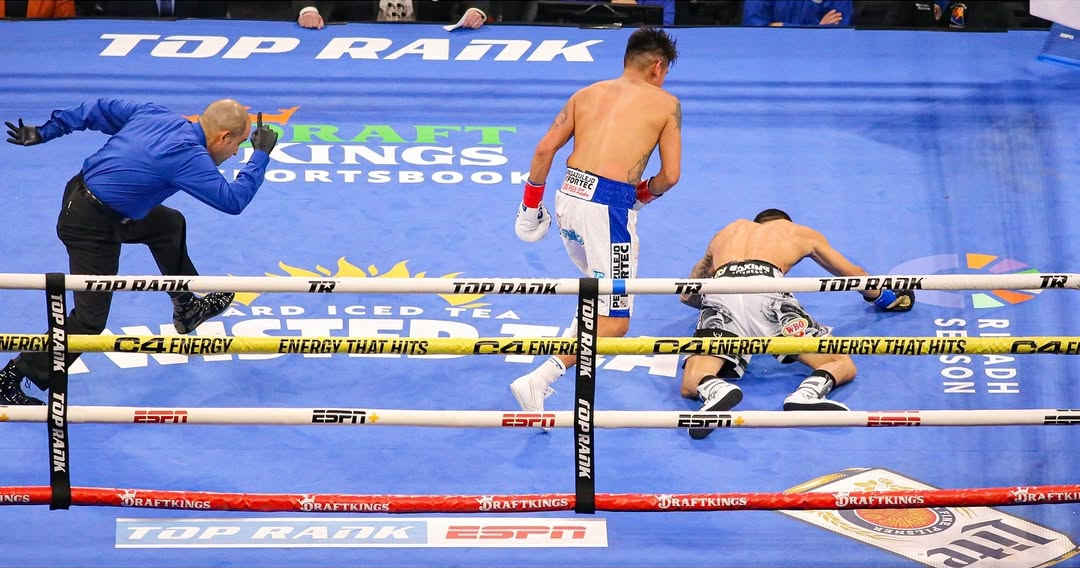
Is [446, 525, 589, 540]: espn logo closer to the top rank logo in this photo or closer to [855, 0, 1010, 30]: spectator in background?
the top rank logo

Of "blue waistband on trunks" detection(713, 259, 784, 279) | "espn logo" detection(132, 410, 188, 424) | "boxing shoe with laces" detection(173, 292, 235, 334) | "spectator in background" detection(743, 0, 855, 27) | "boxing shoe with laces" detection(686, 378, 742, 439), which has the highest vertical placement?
"spectator in background" detection(743, 0, 855, 27)

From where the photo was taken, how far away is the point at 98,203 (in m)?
5.58

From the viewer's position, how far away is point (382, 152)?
7871mm

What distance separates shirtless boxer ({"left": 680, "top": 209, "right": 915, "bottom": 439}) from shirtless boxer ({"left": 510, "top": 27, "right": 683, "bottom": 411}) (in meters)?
0.42

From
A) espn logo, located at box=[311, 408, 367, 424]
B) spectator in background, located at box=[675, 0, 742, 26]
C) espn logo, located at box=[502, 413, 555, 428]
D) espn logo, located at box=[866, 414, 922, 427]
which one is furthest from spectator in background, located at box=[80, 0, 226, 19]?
espn logo, located at box=[866, 414, 922, 427]

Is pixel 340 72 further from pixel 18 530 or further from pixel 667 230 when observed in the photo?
pixel 18 530

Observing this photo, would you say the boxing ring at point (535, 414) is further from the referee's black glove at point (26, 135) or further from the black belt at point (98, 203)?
the referee's black glove at point (26, 135)

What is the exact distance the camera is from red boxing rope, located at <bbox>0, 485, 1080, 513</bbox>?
13.6ft

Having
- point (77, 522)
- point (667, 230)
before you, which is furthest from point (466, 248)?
point (77, 522)

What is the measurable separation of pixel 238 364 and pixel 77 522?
4.17ft

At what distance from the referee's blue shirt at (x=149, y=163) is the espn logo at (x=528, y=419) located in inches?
74.5

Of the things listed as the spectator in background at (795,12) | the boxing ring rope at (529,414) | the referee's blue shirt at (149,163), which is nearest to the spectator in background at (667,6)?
the spectator in background at (795,12)

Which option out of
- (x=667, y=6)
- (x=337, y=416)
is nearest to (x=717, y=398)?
(x=337, y=416)

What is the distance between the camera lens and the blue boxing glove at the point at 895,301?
6.50 meters
